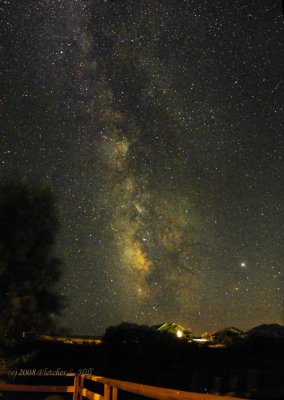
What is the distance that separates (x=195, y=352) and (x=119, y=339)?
361 centimetres

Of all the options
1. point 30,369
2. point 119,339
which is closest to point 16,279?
point 30,369

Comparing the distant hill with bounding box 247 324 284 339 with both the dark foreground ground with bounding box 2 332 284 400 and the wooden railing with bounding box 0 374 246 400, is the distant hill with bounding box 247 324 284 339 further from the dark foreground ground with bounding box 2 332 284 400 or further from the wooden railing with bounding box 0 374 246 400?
the wooden railing with bounding box 0 374 246 400

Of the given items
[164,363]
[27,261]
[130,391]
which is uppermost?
[27,261]

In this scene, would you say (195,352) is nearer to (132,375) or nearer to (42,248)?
(132,375)

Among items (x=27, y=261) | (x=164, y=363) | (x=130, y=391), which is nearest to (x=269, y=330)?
(x=164, y=363)

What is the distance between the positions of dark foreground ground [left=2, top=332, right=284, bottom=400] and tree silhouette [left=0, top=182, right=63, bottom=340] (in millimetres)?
1006

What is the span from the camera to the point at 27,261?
538 inches

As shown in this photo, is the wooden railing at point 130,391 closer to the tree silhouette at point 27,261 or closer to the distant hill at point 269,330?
the tree silhouette at point 27,261

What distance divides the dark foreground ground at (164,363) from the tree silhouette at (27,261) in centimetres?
101

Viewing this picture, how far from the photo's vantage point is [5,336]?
1291cm

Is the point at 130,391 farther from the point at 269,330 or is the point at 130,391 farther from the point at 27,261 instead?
the point at 269,330

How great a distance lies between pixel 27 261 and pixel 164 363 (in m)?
7.98

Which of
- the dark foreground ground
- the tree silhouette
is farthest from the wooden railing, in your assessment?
the tree silhouette

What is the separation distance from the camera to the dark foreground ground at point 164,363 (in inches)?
563
